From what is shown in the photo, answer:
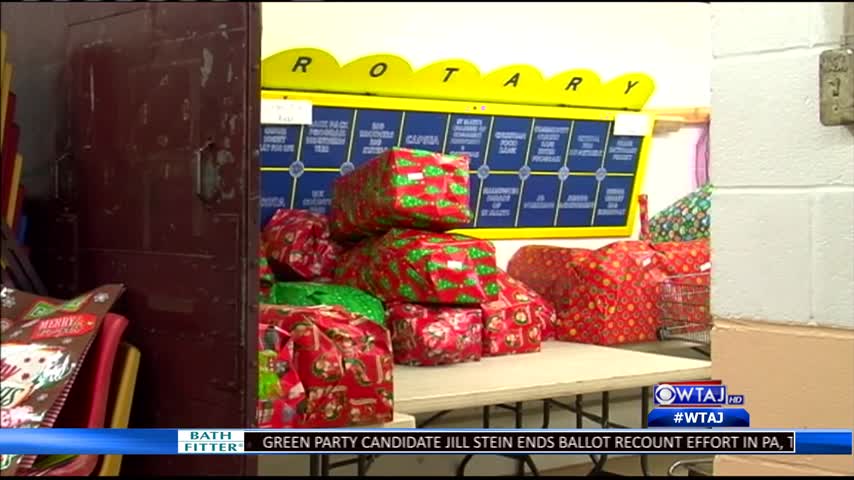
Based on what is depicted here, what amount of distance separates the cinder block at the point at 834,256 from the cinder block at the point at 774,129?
4 centimetres

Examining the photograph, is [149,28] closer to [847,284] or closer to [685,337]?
[685,337]

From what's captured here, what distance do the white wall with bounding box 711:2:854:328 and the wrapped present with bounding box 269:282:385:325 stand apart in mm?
822

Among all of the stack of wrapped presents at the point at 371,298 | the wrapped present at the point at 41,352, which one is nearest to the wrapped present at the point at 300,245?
the stack of wrapped presents at the point at 371,298

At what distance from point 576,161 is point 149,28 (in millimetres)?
1173

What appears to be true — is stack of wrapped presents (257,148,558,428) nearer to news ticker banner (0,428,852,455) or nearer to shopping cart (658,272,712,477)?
shopping cart (658,272,712,477)

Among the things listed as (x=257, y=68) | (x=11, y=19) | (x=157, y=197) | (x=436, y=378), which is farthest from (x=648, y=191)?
(x=11, y=19)

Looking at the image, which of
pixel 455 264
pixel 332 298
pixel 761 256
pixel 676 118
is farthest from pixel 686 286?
pixel 332 298

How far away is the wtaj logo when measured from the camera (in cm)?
188

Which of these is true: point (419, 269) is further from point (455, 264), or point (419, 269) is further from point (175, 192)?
point (175, 192)

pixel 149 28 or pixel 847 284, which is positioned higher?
pixel 149 28

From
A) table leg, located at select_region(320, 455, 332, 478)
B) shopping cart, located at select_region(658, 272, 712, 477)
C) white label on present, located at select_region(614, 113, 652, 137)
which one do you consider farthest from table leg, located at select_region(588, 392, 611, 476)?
table leg, located at select_region(320, 455, 332, 478)

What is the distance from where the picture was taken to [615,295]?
242cm

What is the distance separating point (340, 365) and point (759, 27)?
44.9 inches

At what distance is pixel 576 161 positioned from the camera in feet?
8.22
